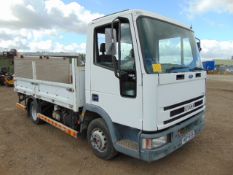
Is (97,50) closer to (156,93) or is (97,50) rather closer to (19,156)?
Answer: (156,93)

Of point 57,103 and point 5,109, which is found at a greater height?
point 57,103

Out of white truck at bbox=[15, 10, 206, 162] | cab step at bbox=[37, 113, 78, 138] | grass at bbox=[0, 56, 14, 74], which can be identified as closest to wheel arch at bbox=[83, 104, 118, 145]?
white truck at bbox=[15, 10, 206, 162]

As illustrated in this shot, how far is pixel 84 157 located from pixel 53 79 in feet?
6.49

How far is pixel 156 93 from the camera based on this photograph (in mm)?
3035

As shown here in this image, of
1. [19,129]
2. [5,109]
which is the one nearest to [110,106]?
[19,129]

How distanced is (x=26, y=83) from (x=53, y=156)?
307 centimetres

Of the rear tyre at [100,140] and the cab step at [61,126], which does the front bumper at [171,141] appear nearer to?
the rear tyre at [100,140]

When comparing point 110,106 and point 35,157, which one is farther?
point 35,157

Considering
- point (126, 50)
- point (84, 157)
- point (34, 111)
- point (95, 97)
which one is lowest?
point (84, 157)

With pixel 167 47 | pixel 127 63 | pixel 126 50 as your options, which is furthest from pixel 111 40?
pixel 167 47

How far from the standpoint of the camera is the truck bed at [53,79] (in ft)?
14.0

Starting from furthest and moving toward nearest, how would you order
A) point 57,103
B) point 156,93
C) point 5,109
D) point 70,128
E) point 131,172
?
point 5,109
point 57,103
point 70,128
point 131,172
point 156,93

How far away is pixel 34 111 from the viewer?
6.39 meters

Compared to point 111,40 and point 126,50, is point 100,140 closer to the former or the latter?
point 126,50
